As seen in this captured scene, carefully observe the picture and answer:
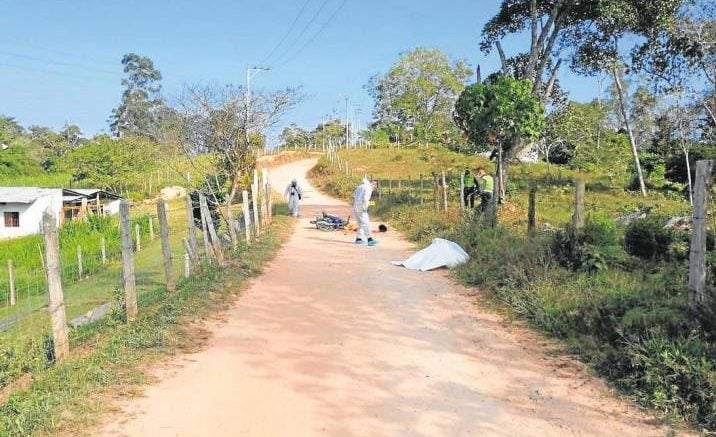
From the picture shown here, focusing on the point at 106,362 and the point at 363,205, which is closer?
the point at 106,362

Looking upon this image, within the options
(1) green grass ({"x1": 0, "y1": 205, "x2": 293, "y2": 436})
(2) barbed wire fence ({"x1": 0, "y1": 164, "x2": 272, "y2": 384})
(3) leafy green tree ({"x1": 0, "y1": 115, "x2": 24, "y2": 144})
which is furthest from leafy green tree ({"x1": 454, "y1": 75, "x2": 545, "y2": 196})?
(3) leafy green tree ({"x1": 0, "y1": 115, "x2": 24, "y2": 144})

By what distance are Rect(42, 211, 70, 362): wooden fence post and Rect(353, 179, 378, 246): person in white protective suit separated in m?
8.91

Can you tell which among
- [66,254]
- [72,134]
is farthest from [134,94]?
[66,254]

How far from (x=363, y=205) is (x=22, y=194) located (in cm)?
2787

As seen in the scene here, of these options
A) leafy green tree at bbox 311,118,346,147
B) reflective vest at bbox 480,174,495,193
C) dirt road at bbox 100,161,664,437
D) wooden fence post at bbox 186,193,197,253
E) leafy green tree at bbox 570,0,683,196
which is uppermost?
leafy green tree at bbox 311,118,346,147

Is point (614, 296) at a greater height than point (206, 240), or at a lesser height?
lesser

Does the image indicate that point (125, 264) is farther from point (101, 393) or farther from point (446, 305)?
point (446, 305)

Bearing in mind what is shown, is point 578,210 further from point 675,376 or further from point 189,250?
point 189,250

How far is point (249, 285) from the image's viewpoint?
32.0 ft

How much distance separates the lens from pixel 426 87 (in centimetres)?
5906

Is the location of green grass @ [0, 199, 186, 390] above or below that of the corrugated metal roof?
below

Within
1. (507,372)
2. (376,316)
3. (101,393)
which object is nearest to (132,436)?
(101,393)

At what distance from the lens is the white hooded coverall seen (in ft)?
46.8

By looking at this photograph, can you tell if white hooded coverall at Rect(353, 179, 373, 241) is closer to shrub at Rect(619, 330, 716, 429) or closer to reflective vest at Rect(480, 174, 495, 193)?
reflective vest at Rect(480, 174, 495, 193)
